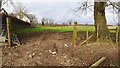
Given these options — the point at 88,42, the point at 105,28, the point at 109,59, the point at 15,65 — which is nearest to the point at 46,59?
the point at 15,65

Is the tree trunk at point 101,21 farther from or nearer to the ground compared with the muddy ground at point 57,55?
farther from the ground

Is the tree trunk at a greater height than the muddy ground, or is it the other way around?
the tree trunk

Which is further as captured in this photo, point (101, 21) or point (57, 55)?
point (101, 21)

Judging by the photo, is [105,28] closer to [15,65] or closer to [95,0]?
[95,0]

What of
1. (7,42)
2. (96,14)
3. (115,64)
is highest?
(96,14)

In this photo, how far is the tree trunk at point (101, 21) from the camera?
1638 centimetres

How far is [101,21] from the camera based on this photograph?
1688 cm

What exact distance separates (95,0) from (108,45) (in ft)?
10.7

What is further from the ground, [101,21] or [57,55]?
[101,21]

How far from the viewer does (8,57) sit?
41.0 feet

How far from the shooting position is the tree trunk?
16.4m

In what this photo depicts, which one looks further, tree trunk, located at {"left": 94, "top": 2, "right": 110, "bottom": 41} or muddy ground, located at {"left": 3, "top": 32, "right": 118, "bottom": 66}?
tree trunk, located at {"left": 94, "top": 2, "right": 110, "bottom": 41}

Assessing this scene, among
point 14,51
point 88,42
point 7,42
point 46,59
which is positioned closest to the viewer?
point 46,59

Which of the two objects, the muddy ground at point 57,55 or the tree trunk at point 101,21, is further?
the tree trunk at point 101,21
